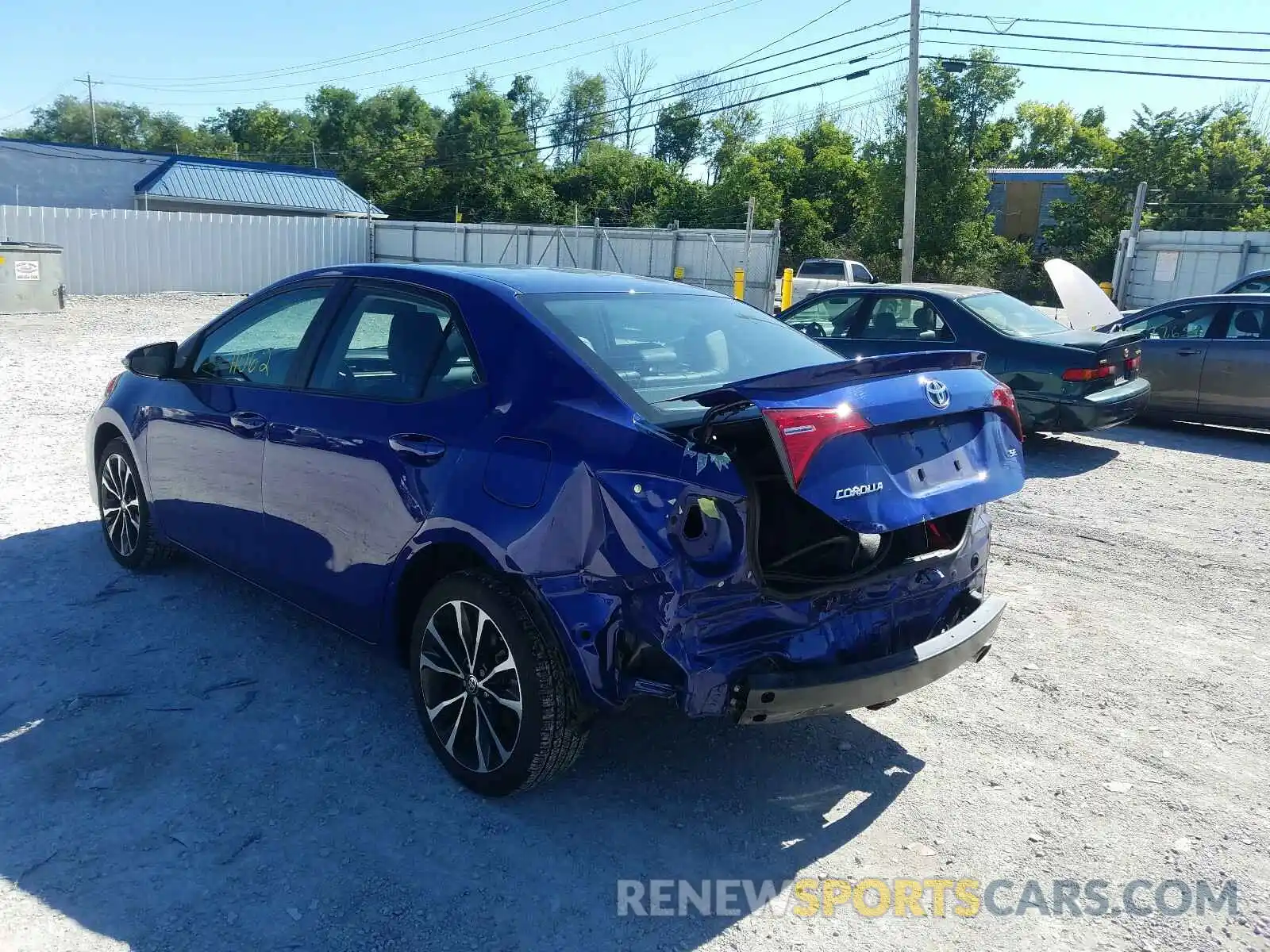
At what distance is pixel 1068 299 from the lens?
1345 centimetres

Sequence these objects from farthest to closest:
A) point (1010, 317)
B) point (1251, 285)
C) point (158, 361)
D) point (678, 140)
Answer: point (678, 140) < point (1251, 285) < point (1010, 317) < point (158, 361)

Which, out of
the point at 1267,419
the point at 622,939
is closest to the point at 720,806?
the point at 622,939

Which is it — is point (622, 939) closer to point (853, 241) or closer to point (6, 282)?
point (6, 282)

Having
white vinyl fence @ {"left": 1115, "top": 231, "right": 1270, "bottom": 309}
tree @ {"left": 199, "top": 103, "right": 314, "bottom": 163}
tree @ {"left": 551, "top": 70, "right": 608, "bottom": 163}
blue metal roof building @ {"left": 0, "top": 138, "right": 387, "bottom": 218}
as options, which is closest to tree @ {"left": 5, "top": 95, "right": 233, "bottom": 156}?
tree @ {"left": 199, "top": 103, "right": 314, "bottom": 163}

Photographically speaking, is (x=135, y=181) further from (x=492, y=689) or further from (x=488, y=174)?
(x=492, y=689)

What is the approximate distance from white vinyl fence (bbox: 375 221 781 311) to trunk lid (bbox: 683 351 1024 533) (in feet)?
47.5

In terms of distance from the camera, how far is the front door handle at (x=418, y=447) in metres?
3.41

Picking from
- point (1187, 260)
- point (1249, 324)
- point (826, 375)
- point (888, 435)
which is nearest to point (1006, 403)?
point (888, 435)

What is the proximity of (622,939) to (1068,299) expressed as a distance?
12694mm

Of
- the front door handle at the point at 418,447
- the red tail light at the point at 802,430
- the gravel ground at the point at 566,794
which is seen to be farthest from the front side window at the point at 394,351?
the gravel ground at the point at 566,794

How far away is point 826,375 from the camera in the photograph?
9.77 ft

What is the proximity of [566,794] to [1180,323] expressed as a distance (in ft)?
32.4

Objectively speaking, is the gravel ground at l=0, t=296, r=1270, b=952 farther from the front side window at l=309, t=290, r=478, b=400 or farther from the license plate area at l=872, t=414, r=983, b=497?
the front side window at l=309, t=290, r=478, b=400

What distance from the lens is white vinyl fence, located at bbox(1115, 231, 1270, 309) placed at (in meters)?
28.4
